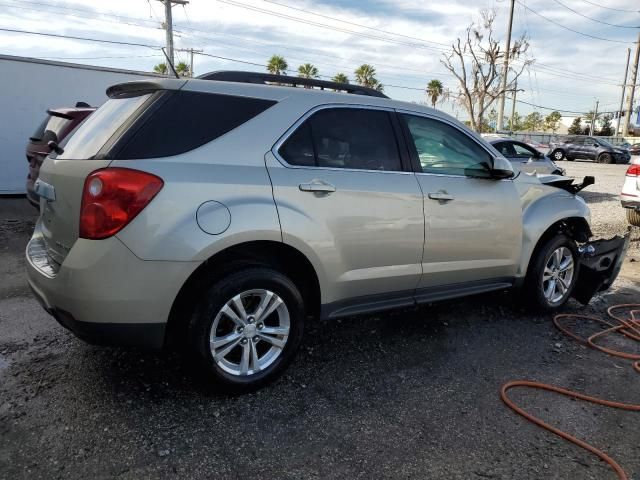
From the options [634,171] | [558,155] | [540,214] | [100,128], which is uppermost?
[100,128]

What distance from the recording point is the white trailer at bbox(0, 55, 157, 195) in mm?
9617

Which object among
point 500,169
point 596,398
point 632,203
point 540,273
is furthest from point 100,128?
point 632,203

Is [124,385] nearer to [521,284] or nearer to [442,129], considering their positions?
[442,129]

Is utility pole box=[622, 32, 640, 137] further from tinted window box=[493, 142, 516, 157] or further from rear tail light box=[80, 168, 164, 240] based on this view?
rear tail light box=[80, 168, 164, 240]

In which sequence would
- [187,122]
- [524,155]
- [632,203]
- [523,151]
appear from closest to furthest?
[187,122]
[632,203]
[524,155]
[523,151]

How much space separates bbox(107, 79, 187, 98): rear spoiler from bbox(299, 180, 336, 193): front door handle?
91cm

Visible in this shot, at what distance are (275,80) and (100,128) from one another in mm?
1146

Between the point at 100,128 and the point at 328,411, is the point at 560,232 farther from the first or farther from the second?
the point at 100,128

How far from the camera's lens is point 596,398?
130 inches

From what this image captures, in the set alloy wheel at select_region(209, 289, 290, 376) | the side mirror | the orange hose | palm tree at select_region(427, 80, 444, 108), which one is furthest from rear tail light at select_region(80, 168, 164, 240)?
palm tree at select_region(427, 80, 444, 108)

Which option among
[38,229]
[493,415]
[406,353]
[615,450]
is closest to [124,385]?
[38,229]

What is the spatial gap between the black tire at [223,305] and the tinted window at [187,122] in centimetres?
78

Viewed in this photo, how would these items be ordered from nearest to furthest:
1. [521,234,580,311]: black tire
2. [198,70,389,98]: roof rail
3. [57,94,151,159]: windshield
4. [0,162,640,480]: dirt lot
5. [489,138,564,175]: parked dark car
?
[0,162,640,480]: dirt lot → [57,94,151,159]: windshield → [198,70,389,98]: roof rail → [521,234,580,311]: black tire → [489,138,564,175]: parked dark car

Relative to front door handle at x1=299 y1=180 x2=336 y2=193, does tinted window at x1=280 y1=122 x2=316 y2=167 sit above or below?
above
